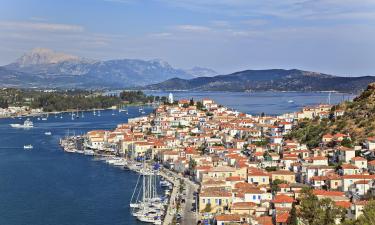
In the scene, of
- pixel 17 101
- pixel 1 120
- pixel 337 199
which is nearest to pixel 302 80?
pixel 17 101

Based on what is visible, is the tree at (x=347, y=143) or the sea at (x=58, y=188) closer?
the sea at (x=58, y=188)

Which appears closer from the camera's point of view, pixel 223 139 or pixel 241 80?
pixel 223 139

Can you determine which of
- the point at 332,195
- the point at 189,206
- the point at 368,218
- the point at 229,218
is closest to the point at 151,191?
the point at 189,206

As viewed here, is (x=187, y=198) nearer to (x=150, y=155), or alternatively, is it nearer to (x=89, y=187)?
(x=89, y=187)

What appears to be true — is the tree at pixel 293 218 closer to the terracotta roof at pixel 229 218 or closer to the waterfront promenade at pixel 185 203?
the terracotta roof at pixel 229 218

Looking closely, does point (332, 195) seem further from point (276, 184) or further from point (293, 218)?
point (293, 218)

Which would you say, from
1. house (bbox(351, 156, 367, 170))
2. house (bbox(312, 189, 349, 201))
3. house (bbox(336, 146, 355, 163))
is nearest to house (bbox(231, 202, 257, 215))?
house (bbox(312, 189, 349, 201))

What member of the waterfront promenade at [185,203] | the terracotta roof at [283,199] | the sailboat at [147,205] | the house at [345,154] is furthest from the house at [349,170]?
the sailboat at [147,205]
